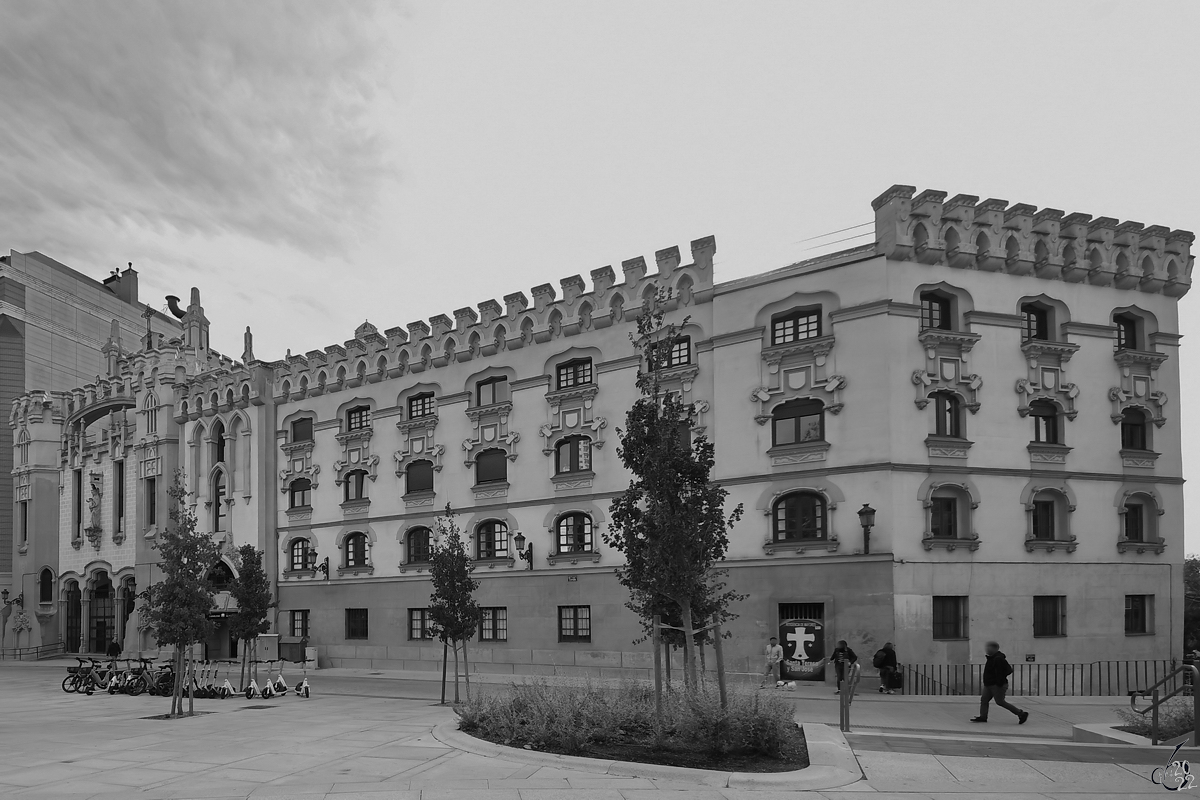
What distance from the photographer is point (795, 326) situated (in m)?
29.8

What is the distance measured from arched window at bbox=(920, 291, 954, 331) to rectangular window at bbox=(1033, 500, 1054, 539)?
6045 mm

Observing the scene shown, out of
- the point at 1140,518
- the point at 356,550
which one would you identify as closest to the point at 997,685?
the point at 1140,518

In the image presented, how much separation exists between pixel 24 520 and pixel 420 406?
33053 mm

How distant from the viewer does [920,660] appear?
26.5 m

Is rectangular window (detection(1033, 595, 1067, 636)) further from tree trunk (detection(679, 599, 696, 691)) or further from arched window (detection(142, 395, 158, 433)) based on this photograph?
arched window (detection(142, 395, 158, 433))

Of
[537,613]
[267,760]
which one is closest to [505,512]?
[537,613]

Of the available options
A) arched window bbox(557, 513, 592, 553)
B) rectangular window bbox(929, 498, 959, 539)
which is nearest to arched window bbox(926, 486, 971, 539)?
rectangular window bbox(929, 498, 959, 539)

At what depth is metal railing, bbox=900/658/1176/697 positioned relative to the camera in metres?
26.2

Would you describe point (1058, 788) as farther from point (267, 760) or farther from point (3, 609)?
point (3, 609)

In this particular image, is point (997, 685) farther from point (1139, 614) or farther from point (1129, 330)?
point (1129, 330)

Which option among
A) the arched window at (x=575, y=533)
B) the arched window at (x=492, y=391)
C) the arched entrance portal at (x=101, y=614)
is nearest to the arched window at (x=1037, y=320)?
the arched window at (x=575, y=533)

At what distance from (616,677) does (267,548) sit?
20.5 meters

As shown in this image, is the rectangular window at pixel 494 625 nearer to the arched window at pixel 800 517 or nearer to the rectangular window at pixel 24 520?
the arched window at pixel 800 517

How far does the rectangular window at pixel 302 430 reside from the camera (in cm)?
4381
